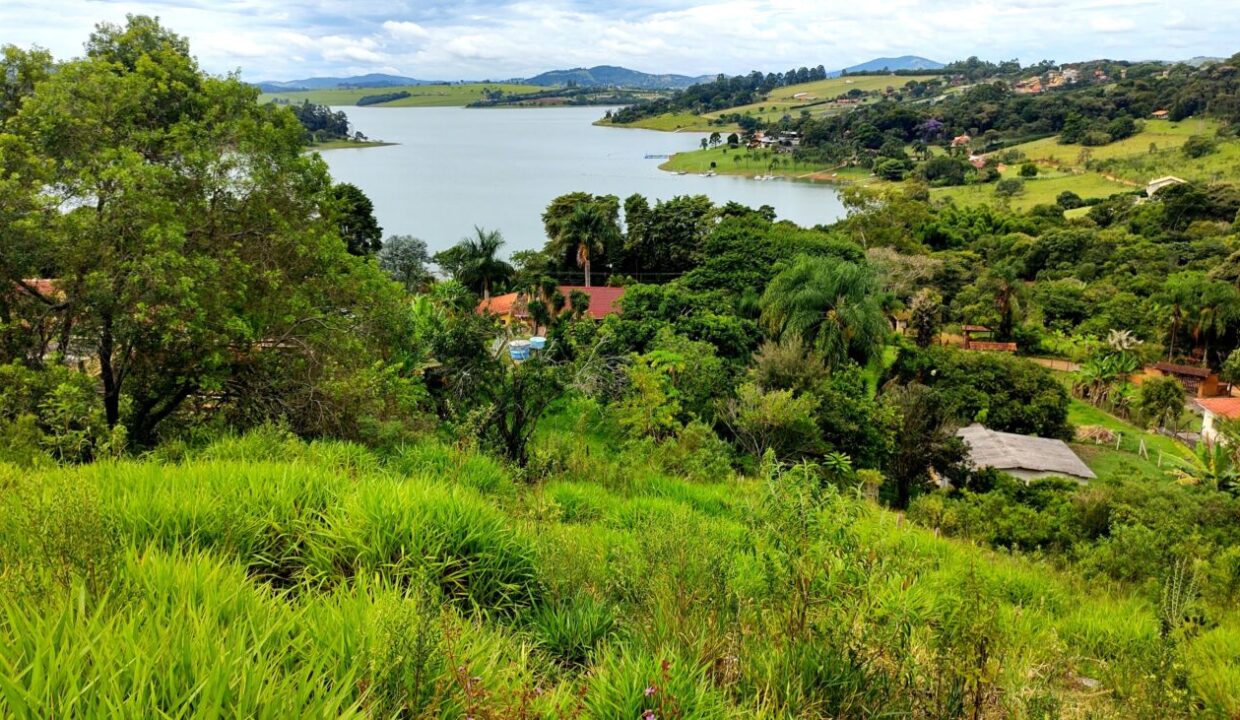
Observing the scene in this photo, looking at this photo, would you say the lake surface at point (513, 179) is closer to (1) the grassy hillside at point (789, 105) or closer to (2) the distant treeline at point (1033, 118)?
(1) the grassy hillside at point (789, 105)

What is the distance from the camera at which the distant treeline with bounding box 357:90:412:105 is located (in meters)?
183

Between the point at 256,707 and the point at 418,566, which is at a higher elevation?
the point at 256,707

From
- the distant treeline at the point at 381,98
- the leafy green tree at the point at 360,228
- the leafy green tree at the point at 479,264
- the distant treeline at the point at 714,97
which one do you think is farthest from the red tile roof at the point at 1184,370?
the distant treeline at the point at 381,98

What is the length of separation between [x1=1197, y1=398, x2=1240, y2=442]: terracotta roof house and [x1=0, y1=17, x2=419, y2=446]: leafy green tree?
20043mm

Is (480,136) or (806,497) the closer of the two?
(806,497)

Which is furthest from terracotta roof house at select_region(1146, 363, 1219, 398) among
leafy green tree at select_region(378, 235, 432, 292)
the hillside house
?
the hillside house

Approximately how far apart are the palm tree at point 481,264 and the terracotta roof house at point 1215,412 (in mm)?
22274

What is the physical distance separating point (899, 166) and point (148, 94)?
7355 cm

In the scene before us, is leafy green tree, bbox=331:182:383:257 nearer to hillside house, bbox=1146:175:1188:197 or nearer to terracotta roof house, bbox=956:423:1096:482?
terracotta roof house, bbox=956:423:1096:482

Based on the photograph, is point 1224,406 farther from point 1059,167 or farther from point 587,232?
point 1059,167

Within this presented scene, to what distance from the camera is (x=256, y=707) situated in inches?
62.2

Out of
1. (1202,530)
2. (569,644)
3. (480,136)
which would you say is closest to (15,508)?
(569,644)

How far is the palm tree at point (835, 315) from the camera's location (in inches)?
657

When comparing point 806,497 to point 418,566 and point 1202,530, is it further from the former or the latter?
point 1202,530
